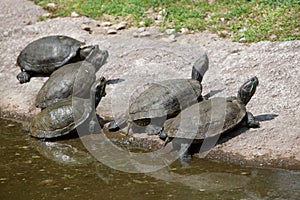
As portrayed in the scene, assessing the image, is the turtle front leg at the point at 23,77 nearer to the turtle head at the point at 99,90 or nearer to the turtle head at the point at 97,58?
the turtle head at the point at 97,58

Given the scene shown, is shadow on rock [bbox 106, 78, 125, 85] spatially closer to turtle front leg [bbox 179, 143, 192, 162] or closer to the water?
the water

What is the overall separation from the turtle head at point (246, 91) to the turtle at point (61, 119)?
82.3 inches

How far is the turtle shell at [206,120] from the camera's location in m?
6.96

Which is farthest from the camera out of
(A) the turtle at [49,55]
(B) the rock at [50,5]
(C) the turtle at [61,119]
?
(B) the rock at [50,5]

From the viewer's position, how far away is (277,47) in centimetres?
934

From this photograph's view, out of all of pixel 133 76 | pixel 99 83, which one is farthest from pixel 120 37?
pixel 99 83

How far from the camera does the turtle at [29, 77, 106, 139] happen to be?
775 centimetres

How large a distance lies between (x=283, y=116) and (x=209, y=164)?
4.66 feet

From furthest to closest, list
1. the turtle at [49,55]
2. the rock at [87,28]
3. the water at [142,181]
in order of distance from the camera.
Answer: the rock at [87,28] < the turtle at [49,55] < the water at [142,181]

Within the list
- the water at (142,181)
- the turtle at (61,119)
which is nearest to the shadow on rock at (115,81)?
the turtle at (61,119)

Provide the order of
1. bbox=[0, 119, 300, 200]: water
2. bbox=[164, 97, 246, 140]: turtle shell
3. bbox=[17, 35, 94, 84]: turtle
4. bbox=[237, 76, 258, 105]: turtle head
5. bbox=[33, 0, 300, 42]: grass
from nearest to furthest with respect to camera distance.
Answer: bbox=[0, 119, 300, 200]: water
bbox=[164, 97, 246, 140]: turtle shell
bbox=[237, 76, 258, 105]: turtle head
bbox=[17, 35, 94, 84]: turtle
bbox=[33, 0, 300, 42]: grass

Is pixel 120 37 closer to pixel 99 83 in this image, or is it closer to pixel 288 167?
pixel 99 83

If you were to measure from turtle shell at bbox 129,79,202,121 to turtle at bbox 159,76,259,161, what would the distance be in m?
0.23

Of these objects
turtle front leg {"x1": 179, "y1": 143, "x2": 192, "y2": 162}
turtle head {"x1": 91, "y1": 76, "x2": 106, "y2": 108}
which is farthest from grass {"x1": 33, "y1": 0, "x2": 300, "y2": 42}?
turtle front leg {"x1": 179, "y1": 143, "x2": 192, "y2": 162}
